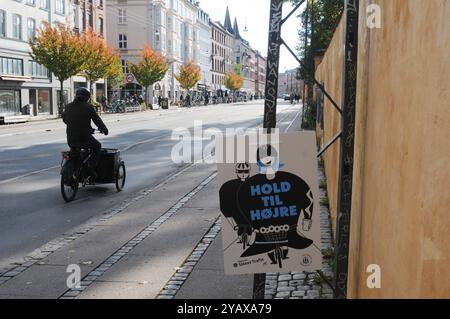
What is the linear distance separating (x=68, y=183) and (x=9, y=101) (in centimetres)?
3226

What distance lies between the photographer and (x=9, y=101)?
128 ft

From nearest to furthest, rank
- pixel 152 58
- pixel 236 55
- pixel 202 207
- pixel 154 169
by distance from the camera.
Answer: pixel 202 207, pixel 154 169, pixel 152 58, pixel 236 55

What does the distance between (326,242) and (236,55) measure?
149 meters

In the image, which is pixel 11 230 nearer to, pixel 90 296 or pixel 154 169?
pixel 90 296

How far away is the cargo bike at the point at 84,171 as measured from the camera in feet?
30.7

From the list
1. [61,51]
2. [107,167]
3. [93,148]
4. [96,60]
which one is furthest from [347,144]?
[96,60]

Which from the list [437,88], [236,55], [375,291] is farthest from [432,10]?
[236,55]

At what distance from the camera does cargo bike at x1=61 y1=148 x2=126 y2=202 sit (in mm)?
9344

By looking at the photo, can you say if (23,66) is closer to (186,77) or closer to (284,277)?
(284,277)

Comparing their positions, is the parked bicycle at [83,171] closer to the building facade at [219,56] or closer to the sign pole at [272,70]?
the sign pole at [272,70]

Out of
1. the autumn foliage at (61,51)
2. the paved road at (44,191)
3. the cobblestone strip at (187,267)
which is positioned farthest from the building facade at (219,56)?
the cobblestone strip at (187,267)

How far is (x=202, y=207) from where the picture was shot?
8.98m

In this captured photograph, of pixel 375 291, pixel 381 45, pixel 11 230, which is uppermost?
pixel 381 45

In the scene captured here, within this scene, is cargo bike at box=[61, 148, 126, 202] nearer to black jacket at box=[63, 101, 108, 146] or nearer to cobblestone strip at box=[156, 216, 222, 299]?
black jacket at box=[63, 101, 108, 146]
